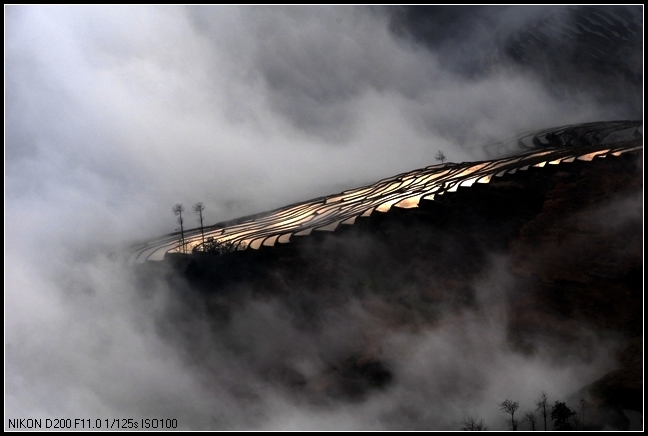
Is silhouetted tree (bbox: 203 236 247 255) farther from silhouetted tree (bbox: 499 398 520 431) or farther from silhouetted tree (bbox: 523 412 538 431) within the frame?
silhouetted tree (bbox: 523 412 538 431)

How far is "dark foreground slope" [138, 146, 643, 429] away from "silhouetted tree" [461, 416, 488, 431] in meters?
2.71

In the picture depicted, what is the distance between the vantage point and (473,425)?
22250 millimetres

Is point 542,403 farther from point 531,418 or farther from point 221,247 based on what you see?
point 221,247

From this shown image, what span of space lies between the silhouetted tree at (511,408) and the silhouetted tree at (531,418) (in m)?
0.34

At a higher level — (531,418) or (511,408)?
(511,408)

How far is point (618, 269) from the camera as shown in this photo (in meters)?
24.7

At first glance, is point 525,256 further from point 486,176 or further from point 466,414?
point 466,414

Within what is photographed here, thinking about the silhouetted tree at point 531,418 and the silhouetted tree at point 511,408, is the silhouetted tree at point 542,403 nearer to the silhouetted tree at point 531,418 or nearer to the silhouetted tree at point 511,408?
the silhouetted tree at point 531,418

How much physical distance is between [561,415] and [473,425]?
2562 mm

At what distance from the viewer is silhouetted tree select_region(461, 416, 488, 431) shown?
22.2 m

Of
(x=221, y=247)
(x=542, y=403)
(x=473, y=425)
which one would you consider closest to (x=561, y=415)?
(x=542, y=403)

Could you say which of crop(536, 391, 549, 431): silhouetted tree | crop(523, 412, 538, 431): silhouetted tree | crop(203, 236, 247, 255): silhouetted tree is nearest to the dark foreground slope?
crop(203, 236, 247, 255): silhouetted tree

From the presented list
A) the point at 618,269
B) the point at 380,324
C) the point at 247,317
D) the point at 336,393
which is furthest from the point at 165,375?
the point at 618,269

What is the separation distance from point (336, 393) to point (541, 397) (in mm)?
6326
